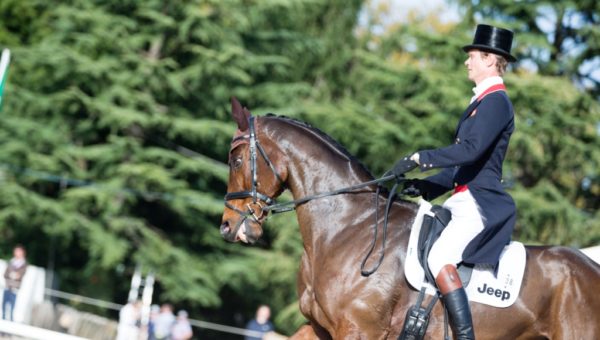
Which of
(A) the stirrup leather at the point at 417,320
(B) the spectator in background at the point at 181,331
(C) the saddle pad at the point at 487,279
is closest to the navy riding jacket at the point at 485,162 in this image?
(C) the saddle pad at the point at 487,279

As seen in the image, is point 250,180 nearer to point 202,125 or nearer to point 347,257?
point 347,257

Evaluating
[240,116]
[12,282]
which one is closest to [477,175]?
[240,116]

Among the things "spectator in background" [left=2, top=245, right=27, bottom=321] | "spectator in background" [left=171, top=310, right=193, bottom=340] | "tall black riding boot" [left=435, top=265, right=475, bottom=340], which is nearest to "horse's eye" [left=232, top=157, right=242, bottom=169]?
"tall black riding boot" [left=435, top=265, right=475, bottom=340]

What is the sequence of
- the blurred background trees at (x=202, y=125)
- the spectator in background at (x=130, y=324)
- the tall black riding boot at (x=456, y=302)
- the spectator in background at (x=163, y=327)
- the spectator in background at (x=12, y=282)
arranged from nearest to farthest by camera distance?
1. the tall black riding boot at (x=456, y=302)
2. the spectator in background at (x=12, y=282)
3. the spectator in background at (x=130, y=324)
4. the spectator in background at (x=163, y=327)
5. the blurred background trees at (x=202, y=125)

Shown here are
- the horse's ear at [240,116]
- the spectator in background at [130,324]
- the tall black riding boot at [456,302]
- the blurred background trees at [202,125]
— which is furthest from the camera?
the blurred background trees at [202,125]

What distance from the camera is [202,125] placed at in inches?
906

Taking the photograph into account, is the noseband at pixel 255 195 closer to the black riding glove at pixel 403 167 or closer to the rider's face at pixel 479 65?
the black riding glove at pixel 403 167

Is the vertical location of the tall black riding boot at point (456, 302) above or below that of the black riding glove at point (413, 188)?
below

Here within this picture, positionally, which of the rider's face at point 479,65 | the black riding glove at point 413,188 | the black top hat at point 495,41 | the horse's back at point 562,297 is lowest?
the horse's back at point 562,297

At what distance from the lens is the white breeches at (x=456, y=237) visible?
5762mm

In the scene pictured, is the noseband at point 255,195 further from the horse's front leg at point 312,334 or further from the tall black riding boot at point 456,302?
Result: the tall black riding boot at point 456,302

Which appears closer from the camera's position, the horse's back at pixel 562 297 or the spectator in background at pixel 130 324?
the horse's back at pixel 562 297

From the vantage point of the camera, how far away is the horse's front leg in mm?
6160

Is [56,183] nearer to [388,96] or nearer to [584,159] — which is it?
[388,96]
